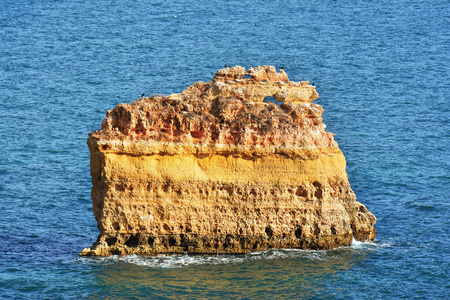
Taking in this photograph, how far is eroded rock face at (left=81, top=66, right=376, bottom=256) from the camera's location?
34.2 meters

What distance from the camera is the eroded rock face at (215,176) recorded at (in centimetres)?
3425

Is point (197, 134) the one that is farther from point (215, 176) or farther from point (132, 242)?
point (132, 242)

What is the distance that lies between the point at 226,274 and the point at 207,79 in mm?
36073

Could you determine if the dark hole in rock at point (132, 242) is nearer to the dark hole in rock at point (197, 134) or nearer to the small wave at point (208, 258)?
the small wave at point (208, 258)

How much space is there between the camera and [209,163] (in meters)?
34.8

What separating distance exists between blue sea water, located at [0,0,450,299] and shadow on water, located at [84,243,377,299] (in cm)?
8

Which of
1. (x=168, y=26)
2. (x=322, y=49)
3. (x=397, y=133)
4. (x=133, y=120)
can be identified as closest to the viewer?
(x=133, y=120)

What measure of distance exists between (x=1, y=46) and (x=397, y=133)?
4090 cm

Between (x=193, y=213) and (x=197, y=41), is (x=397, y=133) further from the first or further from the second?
(x=193, y=213)

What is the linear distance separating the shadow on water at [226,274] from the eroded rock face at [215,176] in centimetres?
82

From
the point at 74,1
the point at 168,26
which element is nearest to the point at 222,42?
the point at 168,26

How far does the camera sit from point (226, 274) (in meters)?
32.9

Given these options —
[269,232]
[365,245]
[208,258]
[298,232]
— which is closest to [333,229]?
[298,232]

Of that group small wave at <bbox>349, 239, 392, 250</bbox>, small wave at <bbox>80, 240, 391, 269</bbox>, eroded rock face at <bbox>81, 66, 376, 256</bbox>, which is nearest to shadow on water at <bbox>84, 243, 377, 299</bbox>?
small wave at <bbox>80, 240, 391, 269</bbox>
